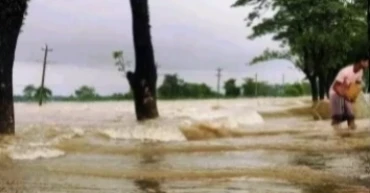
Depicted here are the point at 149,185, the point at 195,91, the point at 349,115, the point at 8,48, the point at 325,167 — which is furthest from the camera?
the point at 195,91

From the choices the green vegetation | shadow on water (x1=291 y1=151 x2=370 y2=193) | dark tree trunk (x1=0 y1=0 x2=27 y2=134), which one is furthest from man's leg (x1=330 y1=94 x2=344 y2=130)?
the green vegetation

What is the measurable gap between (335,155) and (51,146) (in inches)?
158

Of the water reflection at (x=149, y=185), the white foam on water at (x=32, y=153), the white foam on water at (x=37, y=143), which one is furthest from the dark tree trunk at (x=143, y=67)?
the water reflection at (x=149, y=185)

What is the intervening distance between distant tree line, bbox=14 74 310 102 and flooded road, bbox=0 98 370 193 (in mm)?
32052

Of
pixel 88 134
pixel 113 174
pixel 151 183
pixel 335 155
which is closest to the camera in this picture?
pixel 151 183

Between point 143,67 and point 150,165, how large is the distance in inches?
364

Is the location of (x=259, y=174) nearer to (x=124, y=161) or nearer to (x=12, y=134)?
(x=124, y=161)

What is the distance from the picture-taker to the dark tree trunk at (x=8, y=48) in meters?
13.2

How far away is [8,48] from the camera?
44.1 ft

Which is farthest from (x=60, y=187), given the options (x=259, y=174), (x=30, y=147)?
(x=30, y=147)

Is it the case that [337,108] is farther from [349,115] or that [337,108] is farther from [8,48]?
[8,48]

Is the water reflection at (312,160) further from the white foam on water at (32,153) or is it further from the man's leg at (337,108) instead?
the man's leg at (337,108)

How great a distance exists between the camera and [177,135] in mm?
14820

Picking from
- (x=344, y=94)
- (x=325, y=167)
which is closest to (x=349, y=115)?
(x=344, y=94)
